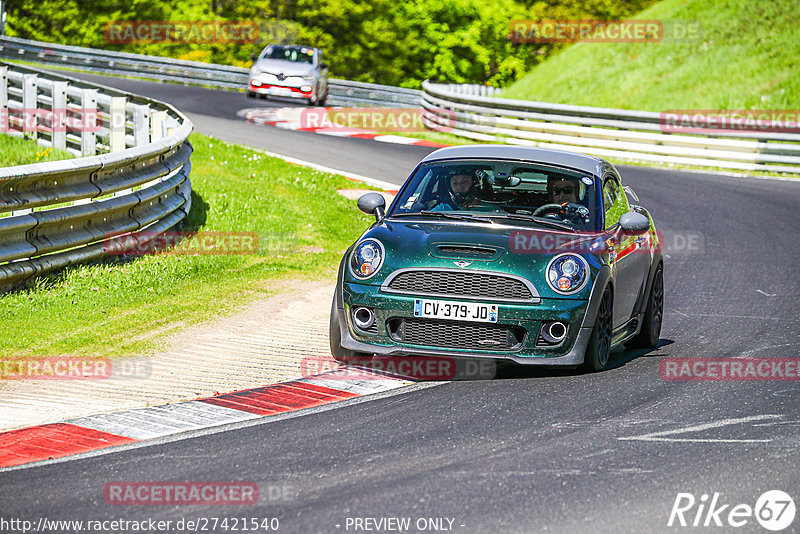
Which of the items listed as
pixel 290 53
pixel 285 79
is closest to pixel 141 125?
pixel 285 79

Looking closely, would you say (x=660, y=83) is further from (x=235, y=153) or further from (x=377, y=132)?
(x=235, y=153)

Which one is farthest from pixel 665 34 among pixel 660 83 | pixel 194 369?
pixel 194 369

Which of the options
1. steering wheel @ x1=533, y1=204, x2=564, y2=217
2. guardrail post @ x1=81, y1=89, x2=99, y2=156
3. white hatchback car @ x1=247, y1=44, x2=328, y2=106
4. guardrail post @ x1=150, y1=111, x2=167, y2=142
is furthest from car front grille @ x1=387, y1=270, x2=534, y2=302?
white hatchback car @ x1=247, y1=44, x2=328, y2=106

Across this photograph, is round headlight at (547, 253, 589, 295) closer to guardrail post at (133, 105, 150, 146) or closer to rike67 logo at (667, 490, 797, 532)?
rike67 logo at (667, 490, 797, 532)

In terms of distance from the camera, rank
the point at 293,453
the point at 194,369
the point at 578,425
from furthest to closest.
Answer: the point at 194,369, the point at 578,425, the point at 293,453

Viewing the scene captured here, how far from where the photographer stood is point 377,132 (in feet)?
89.0

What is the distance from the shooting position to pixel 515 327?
24.7ft

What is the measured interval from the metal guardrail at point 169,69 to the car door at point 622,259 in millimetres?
29752

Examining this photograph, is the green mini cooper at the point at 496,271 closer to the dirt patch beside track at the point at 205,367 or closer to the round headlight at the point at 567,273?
the round headlight at the point at 567,273

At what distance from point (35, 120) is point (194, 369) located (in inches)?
→ 468

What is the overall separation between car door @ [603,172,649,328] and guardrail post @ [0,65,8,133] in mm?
12746

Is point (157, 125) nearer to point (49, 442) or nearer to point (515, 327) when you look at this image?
point (515, 327)

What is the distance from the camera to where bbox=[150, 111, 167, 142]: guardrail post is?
596 inches

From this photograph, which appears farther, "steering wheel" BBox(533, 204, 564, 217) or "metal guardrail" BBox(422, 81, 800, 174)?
"metal guardrail" BBox(422, 81, 800, 174)
